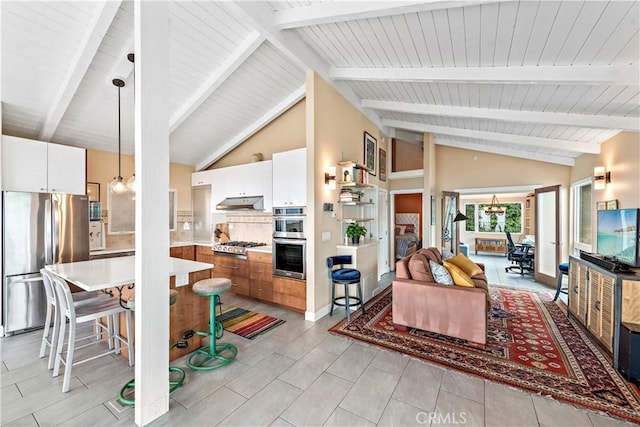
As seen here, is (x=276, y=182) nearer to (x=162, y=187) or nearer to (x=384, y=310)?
(x=162, y=187)

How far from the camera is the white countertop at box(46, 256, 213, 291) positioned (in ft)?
7.05

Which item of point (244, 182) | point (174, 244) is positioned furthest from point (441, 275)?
point (174, 244)

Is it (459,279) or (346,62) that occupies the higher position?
(346,62)

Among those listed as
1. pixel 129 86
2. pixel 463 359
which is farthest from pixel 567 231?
pixel 129 86

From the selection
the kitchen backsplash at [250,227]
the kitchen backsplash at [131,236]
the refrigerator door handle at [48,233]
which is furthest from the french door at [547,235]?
the refrigerator door handle at [48,233]

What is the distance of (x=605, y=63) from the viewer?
2387mm

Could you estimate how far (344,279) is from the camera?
354 centimetres

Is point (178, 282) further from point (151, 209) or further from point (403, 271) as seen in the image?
point (403, 271)

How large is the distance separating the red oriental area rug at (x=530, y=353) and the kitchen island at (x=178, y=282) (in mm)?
1606

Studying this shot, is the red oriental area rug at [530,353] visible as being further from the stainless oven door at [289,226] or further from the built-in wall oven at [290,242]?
the stainless oven door at [289,226]

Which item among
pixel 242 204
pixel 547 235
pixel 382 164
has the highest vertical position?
pixel 382 164

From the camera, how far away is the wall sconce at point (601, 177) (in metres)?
3.81

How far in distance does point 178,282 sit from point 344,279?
2000 mm

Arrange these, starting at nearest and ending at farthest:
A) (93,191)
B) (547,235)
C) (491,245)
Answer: (93,191), (547,235), (491,245)
